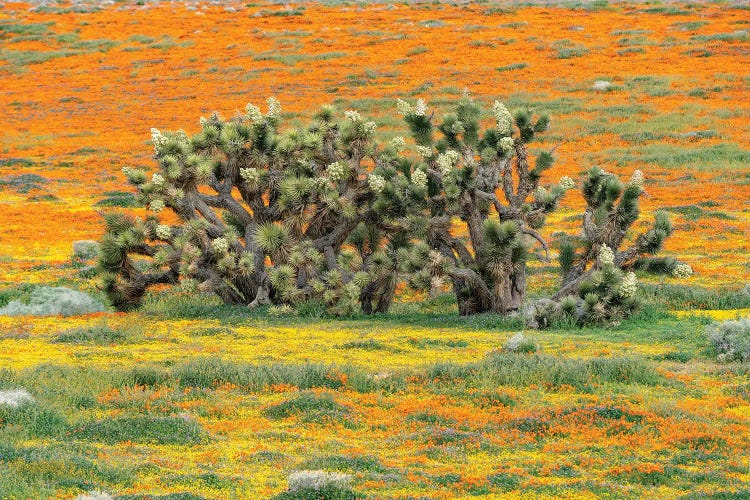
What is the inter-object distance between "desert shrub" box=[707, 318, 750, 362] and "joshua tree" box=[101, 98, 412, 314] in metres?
7.48

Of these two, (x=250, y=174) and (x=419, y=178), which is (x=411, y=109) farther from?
(x=250, y=174)

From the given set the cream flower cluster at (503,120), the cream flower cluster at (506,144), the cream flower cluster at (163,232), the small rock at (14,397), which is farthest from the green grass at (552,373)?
the cream flower cluster at (163,232)

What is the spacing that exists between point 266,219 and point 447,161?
4845 millimetres

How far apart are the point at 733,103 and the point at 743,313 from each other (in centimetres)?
3964

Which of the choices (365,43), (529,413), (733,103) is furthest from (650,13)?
(529,413)

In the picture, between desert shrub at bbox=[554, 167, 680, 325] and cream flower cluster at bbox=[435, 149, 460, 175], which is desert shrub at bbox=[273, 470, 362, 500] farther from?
cream flower cluster at bbox=[435, 149, 460, 175]

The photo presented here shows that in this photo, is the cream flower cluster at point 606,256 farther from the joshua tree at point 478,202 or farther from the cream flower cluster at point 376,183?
the cream flower cluster at point 376,183

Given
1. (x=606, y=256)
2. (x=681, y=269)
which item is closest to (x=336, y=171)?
(x=606, y=256)

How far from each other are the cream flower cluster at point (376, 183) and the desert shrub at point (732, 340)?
7883 millimetres

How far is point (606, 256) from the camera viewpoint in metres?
20.5

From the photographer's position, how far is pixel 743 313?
2148 centimetres

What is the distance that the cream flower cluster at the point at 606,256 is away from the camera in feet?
67.2

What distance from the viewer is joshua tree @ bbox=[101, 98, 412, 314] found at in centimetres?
2280

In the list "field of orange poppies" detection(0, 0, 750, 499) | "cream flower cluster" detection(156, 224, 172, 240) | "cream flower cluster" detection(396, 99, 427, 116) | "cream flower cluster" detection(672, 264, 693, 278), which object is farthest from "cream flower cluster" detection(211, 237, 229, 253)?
"cream flower cluster" detection(672, 264, 693, 278)
